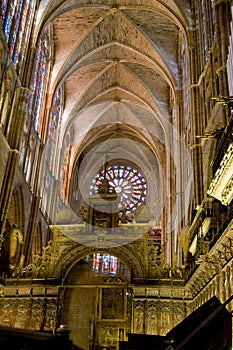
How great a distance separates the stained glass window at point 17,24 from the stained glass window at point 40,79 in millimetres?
1748

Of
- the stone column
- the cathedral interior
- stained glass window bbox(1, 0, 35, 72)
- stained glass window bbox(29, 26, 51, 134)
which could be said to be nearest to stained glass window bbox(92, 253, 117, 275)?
the cathedral interior

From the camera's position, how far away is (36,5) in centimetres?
2200

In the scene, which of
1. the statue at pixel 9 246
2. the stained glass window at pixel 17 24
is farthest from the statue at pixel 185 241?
the stained glass window at pixel 17 24

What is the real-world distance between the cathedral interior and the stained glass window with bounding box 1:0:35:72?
88mm

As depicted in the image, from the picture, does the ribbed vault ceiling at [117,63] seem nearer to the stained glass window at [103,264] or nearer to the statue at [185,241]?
the stained glass window at [103,264]

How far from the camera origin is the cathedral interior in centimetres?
1283

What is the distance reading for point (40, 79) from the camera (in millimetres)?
24375

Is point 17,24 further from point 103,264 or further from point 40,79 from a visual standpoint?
point 103,264

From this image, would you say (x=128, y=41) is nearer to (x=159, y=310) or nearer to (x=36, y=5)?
(x=36, y=5)

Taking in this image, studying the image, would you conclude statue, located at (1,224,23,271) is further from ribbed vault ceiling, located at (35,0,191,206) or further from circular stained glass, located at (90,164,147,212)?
circular stained glass, located at (90,164,147,212)

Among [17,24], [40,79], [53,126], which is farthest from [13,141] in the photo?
[53,126]

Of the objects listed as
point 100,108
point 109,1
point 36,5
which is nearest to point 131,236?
point 36,5

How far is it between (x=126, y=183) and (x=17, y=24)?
18.1 metres

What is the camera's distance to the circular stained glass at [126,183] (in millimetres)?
34500
